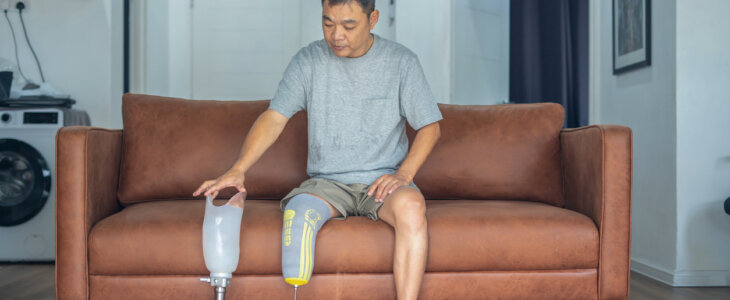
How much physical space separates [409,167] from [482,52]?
2.75 metres

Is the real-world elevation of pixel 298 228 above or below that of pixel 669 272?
above

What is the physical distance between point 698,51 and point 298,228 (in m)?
2.12

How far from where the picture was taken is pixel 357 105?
5.61 feet

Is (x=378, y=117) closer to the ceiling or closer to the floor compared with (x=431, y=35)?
closer to the floor

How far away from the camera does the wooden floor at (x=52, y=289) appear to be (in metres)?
2.30

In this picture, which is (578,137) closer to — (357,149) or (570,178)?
(570,178)

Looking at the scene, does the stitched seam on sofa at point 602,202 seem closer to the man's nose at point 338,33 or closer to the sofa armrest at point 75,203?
the man's nose at point 338,33

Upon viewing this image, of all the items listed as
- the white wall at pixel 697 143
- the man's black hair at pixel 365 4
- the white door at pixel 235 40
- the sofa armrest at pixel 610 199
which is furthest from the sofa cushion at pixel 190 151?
the white door at pixel 235 40

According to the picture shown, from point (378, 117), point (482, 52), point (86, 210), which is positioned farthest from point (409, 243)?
point (482, 52)

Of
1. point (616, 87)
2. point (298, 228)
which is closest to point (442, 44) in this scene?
point (616, 87)

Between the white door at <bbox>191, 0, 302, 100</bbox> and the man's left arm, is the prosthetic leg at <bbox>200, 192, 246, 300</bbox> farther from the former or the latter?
the white door at <bbox>191, 0, 302, 100</bbox>

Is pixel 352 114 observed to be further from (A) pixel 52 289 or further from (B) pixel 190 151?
(A) pixel 52 289

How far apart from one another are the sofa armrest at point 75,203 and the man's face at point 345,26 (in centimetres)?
76

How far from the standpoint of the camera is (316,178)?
67.0 inches
